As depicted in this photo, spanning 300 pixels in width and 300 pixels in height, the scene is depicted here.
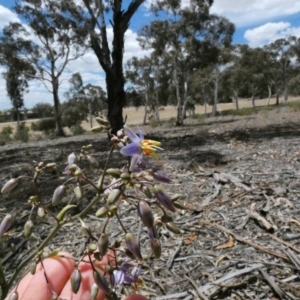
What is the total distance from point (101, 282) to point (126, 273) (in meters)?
0.12

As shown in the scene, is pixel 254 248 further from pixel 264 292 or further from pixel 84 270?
pixel 84 270

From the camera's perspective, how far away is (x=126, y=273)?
0.77 m

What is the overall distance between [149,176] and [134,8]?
910 cm

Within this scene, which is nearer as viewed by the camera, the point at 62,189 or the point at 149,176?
the point at 149,176

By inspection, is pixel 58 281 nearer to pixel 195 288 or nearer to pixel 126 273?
pixel 126 273

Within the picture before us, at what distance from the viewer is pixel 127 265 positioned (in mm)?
786

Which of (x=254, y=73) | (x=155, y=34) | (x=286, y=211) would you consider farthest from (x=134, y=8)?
(x=254, y=73)

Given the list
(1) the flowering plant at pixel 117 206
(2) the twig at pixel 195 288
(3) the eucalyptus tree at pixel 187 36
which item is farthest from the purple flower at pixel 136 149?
(3) the eucalyptus tree at pixel 187 36

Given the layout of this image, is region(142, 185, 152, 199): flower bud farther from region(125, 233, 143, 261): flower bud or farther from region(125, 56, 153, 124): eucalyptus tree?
region(125, 56, 153, 124): eucalyptus tree

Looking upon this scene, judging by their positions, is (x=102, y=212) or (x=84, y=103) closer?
(x=102, y=212)

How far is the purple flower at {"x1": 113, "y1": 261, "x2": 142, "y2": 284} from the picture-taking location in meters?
0.75

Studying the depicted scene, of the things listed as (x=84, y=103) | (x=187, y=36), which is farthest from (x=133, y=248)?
(x=84, y=103)

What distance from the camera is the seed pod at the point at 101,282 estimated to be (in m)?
0.65

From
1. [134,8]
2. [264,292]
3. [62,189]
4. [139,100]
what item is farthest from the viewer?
[139,100]
